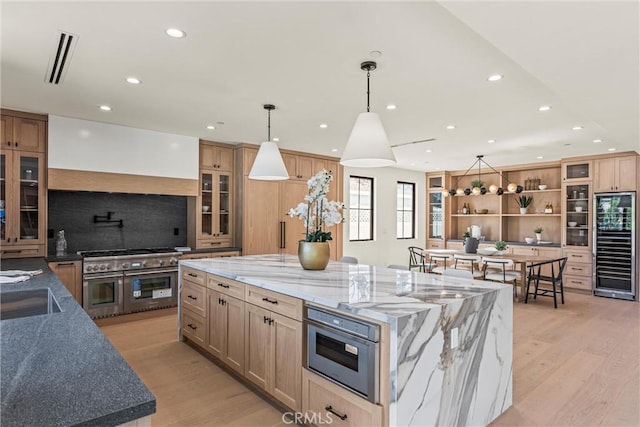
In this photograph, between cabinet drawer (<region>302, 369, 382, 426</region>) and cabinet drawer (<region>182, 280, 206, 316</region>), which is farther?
cabinet drawer (<region>182, 280, 206, 316</region>)

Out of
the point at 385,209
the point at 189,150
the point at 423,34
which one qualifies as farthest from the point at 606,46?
the point at 385,209

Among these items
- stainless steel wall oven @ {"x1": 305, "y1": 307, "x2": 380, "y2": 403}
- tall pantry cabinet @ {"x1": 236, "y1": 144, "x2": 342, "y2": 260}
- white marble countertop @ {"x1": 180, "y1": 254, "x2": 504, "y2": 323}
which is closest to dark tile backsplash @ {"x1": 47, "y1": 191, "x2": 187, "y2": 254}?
tall pantry cabinet @ {"x1": 236, "y1": 144, "x2": 342, "y2": 260}

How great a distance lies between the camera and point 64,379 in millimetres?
1114

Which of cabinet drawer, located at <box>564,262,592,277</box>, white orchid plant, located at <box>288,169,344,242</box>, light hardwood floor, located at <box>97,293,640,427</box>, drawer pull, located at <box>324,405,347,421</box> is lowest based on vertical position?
light hardwood floor, located at <box>97,293,640,427</box>

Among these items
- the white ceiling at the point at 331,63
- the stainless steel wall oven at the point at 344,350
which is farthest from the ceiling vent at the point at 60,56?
the stainless steel wall oven at the point at 344,350

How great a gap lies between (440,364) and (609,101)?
8.95 ft

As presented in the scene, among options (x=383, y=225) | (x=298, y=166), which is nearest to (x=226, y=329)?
(x=298, y=166)

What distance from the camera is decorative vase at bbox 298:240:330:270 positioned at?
3.17m

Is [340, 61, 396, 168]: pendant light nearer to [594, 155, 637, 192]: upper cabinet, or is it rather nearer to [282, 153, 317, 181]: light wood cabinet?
[282, 153, 317, 181]: light wood cabinet

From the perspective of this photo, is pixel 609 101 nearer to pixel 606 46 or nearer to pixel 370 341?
pixel 606 46

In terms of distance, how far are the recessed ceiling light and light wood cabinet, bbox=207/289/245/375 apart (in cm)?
195

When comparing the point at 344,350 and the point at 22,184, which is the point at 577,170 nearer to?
the point at 344,350

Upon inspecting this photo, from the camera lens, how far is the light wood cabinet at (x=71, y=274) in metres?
4.25

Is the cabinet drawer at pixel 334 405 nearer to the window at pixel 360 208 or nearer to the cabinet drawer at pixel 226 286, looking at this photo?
the cabinet drawer at pixel 226 286
